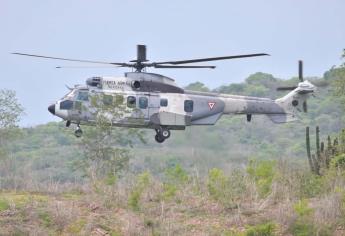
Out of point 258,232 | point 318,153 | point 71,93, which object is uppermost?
point 71,93

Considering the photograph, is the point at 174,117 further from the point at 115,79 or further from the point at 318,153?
the point at 318,153

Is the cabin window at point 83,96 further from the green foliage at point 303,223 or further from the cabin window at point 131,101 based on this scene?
the green foliage at point 303,223

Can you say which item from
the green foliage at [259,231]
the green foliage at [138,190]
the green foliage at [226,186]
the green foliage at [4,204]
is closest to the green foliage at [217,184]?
the green foliage at [226,186]

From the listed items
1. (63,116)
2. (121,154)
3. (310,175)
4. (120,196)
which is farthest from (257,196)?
(63,116)

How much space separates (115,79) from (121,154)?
9.23ft

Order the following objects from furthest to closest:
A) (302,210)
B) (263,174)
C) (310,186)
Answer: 1. (263,174)
2. (310,186)
3. (302,210)

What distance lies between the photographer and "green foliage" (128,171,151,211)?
77.7 ft

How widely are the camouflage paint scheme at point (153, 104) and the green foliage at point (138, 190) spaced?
7.42m

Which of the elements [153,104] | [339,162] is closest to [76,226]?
[339,162]

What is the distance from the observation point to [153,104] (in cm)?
3259

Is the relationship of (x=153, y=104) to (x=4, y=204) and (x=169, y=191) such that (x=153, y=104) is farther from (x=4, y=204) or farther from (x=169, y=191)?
(x=4, y=204)

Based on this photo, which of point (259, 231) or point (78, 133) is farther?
point (78, 133)

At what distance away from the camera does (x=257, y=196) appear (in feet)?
78.9

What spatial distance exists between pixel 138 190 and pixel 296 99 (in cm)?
1271
